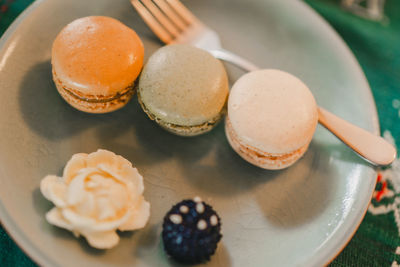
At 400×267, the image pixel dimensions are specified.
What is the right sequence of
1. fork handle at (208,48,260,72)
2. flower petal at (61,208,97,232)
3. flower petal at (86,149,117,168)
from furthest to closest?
fork handle at (208,48,260,72) < flower petal at (86,149,117,168) < flower petal at (61,208,97,232)

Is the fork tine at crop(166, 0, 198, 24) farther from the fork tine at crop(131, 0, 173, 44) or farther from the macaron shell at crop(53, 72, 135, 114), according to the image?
the macaron shell at crop(53, 72, 135, 114)

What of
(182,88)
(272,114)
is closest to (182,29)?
(182,88)

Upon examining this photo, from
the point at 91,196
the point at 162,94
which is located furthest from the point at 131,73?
the point at 91,196

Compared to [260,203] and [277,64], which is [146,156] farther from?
[277,64]

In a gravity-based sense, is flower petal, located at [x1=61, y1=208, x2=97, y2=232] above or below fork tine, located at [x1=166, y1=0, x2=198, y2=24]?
below

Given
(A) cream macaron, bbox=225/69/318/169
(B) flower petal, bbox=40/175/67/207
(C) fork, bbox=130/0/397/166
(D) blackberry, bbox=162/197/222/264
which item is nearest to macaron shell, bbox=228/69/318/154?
(A) cream macaron, bbox=225/69/318/169

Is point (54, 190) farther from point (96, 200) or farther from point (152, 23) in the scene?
point (152, 23)

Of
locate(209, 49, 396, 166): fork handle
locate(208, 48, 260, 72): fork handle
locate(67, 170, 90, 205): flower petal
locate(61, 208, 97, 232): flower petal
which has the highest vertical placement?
locate(208, 48, 260, 72): fork handle

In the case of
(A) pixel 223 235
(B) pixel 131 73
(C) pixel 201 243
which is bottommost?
(A) pixel 223 235
